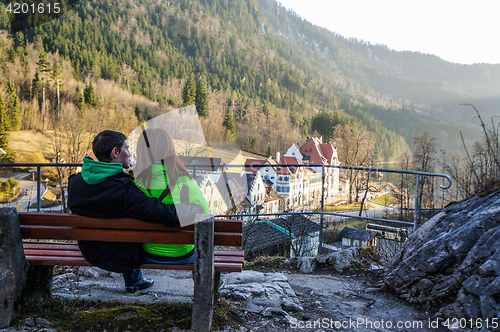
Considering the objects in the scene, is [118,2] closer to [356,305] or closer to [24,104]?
[24,104]

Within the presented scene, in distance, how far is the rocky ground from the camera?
2.82 m

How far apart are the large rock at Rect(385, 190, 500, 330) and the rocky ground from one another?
20 centimetres

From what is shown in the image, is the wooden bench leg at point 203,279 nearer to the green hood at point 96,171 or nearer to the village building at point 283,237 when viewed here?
the green hood at point 96,171

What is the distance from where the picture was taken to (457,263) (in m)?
2.96

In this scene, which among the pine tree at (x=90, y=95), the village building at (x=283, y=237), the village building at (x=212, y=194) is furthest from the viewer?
the pine tree at (x=90, y=95)

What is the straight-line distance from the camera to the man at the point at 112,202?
7.36 ft

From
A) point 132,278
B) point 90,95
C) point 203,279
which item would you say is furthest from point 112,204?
point 90,95

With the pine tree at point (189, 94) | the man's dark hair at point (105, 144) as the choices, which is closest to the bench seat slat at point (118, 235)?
the man's dark hair at point (105, 144)

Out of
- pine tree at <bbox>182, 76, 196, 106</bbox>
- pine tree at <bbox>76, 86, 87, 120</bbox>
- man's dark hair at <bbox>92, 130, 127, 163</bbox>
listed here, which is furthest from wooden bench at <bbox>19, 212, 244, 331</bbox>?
pine tree at <bbox>76, 86, 87, 120</bbox>

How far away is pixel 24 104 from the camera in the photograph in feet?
191

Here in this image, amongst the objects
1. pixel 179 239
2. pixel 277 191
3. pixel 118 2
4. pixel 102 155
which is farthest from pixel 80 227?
pixel 118 2

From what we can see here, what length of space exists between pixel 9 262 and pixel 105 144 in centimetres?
106

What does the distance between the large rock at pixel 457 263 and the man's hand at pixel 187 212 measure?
219 centimetres

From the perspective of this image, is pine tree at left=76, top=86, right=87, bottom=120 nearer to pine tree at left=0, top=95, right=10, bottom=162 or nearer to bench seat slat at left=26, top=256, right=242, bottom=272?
pine tree at left=0, top=95, right=10, bottom=162
